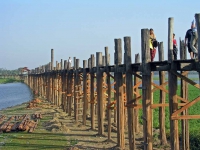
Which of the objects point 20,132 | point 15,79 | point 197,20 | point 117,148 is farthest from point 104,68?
point 15,79

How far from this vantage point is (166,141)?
11578mm

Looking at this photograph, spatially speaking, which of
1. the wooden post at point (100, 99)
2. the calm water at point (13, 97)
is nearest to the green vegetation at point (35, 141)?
the wooden post at point (100, 99)

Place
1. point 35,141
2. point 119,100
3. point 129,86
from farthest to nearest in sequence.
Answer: point 35,141 → point 119,100 → point 129,86

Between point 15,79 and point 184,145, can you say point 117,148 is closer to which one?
point 184,145

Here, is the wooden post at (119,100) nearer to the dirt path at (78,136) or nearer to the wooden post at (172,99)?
the dirt path at (78,136)

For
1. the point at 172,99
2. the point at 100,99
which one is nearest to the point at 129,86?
the point at 172,99

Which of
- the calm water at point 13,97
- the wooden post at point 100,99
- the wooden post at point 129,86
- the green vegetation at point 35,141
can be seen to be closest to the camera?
the wooden post at point 129,86

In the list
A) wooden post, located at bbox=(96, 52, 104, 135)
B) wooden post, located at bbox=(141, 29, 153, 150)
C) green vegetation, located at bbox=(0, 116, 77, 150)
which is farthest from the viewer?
wooden post, located at bbox=(96, 52, 104, 135)

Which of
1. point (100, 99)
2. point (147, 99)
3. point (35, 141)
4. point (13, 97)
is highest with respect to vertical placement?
point (147, 99)

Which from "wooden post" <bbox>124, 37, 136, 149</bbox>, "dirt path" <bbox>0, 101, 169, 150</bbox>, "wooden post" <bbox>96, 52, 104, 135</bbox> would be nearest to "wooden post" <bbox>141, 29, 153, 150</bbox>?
"wooden post" <bbox>124, 37, 136, 149</bbox>

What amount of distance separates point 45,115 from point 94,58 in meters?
6.62

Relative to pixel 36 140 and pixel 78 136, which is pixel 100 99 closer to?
pixel 78 136

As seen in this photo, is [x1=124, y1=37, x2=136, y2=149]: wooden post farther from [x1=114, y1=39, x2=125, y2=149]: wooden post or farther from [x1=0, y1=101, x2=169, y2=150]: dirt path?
[x1=0, y1=101, x2=169, y2=150]: dirt path

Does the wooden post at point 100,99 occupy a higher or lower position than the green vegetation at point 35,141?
higher
